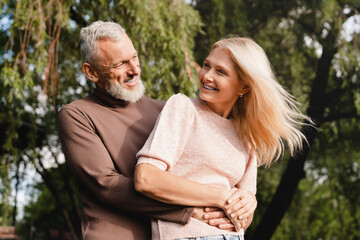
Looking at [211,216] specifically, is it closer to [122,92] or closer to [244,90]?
[244,90]

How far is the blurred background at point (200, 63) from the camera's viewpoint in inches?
183

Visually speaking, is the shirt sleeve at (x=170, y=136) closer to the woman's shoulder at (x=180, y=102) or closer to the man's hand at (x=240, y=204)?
the woman's shoulder at (x=180, y=102)

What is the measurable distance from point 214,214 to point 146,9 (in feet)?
10.9

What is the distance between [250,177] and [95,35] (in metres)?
1.01

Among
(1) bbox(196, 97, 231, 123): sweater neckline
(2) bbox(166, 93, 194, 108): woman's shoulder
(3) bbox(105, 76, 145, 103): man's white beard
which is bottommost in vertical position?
(3) bbox(105, 76, 145, 103): man's white beard

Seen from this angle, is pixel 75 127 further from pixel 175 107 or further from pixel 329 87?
pixel 329 87

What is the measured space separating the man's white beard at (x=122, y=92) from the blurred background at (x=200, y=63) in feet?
5.95

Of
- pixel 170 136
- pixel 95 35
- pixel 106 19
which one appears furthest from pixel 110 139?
pixel 106 19

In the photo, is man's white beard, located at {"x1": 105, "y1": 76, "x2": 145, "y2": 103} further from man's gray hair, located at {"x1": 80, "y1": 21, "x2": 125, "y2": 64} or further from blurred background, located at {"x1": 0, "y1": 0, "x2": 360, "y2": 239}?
blurred background, located at {"x1": 0, "y1": 0, "x2": 360, "y2": 239}

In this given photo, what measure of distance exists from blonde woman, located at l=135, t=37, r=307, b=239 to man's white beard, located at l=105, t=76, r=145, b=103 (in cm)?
40

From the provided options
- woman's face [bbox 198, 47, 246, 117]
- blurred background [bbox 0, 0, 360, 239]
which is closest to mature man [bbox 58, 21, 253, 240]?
woman's face [bbox 198, 47, 246, 117]

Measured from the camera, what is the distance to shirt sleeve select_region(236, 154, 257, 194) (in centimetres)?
A: 197

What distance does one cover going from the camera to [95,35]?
2.26 metres

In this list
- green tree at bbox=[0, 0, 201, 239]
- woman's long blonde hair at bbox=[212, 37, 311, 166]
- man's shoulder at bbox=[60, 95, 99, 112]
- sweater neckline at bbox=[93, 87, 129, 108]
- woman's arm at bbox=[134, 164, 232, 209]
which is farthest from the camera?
green tree at bbox=[0, 0, 201, 239]
